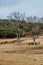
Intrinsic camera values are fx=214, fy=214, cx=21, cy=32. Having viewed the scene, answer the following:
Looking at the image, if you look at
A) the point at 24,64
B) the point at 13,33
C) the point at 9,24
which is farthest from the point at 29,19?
the point at 24,64

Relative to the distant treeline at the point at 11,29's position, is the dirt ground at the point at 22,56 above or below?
above

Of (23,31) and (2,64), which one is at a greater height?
(2,64)

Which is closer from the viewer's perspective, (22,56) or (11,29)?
(22,56)

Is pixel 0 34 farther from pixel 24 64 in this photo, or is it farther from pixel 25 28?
pixel 24 64

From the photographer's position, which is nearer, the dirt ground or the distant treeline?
the dirt ground

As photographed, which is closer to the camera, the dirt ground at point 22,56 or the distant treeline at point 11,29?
the dirt ground at point 22,56

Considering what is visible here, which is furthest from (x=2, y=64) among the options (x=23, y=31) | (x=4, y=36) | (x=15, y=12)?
(x=23, y=31)

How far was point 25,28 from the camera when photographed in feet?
209

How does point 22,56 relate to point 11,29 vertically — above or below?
above

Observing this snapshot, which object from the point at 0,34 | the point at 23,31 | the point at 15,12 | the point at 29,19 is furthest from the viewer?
the point at 29,19

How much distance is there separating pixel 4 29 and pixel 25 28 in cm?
664

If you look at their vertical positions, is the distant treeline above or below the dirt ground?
below

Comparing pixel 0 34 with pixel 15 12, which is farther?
pixel 0 34

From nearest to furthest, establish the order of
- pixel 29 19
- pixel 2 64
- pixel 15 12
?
1. pixel 2 64
2. pixel 15 12
3. pixel 29 19
